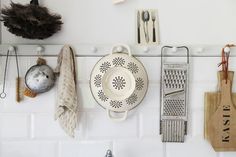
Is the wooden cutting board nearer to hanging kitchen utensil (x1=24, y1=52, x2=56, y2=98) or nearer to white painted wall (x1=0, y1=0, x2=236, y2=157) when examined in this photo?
white painted wall (x1=0, y1=0, x2=236, y2=157)

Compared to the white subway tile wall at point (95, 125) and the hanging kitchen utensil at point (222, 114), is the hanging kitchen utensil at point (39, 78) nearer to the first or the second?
the white subway tile wall at point (95, 125)

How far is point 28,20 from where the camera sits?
97 centimetres

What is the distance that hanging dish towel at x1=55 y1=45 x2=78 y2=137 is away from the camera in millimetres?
1007

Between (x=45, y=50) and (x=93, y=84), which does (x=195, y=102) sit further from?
(x=45, y=50)

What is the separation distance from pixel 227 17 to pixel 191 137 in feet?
1.39

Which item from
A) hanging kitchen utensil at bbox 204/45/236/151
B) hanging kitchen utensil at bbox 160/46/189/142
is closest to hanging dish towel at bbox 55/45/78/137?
hanging kitchen utensil at bbox 160/46/189/142

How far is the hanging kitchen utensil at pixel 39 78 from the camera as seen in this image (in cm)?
101

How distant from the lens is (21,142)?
1.08 meters

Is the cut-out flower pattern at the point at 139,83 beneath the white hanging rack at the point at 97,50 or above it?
beneath

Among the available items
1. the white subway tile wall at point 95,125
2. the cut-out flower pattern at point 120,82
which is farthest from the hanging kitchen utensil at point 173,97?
the cut-out flower pattern at point 120,82

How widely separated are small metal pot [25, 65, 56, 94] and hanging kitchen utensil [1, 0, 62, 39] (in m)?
0.10

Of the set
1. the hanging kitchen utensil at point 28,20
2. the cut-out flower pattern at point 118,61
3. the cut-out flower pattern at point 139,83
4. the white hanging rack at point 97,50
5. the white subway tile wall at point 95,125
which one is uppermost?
the hanging kitchen utensil at point 28,20

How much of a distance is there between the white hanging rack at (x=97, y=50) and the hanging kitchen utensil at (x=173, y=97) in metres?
0.03

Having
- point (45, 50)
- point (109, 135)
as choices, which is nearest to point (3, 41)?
point (45, 50)
